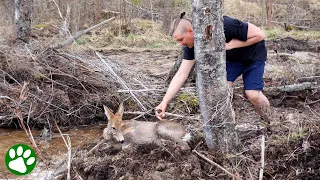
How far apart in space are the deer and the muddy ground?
0.14 metres

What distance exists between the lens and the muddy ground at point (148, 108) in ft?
12.2

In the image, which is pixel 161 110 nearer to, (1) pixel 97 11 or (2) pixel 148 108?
(2) pixel 148 108

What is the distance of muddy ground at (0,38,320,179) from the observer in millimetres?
3704

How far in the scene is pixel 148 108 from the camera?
650 centimetres

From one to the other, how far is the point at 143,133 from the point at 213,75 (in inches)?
44.4

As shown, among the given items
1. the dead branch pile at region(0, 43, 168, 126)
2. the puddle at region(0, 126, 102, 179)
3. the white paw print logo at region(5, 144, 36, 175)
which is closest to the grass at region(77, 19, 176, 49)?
the dead branch pile at region(0, 43, 168, 126)

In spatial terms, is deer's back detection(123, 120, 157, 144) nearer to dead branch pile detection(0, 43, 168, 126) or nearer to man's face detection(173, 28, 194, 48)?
man's face detection(173, 28, 194, 48)

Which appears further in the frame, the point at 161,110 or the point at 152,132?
the point at 152,132

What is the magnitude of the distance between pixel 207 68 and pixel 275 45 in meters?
8.93

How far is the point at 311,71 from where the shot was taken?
25.9 ft

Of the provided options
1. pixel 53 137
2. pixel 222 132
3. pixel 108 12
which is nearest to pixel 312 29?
pixel 108 12

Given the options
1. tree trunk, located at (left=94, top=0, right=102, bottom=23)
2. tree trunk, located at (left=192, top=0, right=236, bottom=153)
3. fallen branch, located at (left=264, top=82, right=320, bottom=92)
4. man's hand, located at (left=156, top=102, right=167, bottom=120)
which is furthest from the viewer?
tree trunk, located at (left=94, top=0, right=102, bottom=23)

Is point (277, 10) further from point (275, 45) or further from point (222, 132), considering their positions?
point (222, 132)

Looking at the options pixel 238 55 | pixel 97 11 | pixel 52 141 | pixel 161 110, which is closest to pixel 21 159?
pixel 161 110
